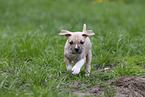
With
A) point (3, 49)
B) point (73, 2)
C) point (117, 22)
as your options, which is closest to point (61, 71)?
point (3, 49)

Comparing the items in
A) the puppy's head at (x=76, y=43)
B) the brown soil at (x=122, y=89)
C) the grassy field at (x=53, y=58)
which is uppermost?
the puppy's head at (x=76, y=43)

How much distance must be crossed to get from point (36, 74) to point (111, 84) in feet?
4.48

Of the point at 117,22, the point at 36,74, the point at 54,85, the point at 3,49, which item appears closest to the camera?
the point at 54,85

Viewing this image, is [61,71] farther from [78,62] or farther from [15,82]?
[15,82]

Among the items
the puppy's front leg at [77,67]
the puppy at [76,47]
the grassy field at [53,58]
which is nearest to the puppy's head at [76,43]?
the puppy at [76,47]

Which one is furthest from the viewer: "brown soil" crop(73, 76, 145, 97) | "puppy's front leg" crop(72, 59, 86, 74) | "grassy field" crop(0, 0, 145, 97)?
"puppy's front leg" crop(72, 59, 86, 74)

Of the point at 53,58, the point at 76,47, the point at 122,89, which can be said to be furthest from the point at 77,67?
the point at 53,58

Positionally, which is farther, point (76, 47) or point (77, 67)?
point (77, 67)

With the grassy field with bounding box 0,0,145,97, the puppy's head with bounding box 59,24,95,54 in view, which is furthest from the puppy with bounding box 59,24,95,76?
the grassy field with bounding box 0,0,145,97

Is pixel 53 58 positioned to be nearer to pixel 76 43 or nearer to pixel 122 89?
pixel 76 43

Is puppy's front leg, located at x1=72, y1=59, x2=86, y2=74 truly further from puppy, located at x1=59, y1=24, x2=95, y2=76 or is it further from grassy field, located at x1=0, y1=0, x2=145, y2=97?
grassy field, located at x1=0, y1=0, x2=145, y2=97

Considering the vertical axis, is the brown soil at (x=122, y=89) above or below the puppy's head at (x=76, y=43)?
below

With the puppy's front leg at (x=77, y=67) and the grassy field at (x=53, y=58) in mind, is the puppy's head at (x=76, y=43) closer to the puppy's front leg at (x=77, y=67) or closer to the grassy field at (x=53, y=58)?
the puppy's front leg at (x=77, y=67)

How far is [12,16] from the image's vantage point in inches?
445
